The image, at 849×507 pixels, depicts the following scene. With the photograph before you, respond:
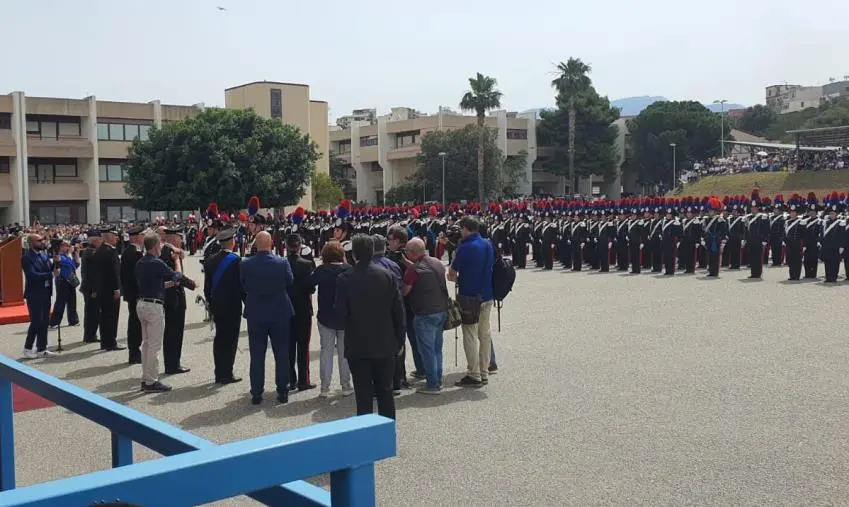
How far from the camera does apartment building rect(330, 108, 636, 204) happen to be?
261ft

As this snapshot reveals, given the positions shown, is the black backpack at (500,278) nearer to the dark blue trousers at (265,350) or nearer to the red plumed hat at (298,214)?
the dark blue trousers at (265,350)

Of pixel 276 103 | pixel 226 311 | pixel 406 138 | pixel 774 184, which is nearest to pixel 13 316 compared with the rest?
pixel 226 311

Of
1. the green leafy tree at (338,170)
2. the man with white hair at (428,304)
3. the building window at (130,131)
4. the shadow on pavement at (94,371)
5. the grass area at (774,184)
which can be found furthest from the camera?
the green leafy tree at (338,170)

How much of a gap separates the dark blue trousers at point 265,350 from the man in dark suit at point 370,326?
5.95ft

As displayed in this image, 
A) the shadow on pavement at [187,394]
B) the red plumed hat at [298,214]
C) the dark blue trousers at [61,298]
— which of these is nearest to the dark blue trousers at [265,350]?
the shadow on pavement at [187,394]

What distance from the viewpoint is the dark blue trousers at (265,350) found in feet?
27.4

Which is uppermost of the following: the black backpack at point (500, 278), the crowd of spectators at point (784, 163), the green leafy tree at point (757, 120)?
the green leafy tree at point (757, 120)

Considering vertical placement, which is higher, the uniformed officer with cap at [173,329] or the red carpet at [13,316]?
the uniformed officer with cap at [173,329]

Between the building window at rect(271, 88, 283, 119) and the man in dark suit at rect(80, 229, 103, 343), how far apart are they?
58.5 meters

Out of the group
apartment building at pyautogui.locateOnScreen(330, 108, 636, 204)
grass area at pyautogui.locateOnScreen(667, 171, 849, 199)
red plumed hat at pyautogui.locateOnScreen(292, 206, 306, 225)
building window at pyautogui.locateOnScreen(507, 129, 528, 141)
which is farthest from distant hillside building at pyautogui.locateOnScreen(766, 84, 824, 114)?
red plumed hat at pyautogui.locateOnScreen(292, 206, 306, 225)

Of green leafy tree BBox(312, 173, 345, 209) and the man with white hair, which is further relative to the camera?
green leafy tree BBox(312, 173, 345, 209)

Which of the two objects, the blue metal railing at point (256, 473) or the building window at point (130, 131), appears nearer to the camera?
the blue metal railing at point (256, 473)

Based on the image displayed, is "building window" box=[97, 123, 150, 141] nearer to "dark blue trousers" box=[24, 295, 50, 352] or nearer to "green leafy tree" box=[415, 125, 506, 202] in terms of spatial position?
"green leafy tree" box=[415, 125, 506, 202]

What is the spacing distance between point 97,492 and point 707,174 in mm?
72586
